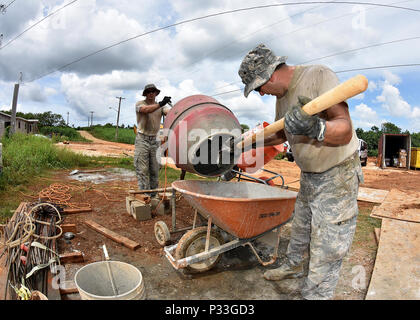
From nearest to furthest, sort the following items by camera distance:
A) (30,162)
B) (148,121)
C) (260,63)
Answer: (260,63), (148,121), (30,162)

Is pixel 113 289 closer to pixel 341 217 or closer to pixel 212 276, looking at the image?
pixel 212 276

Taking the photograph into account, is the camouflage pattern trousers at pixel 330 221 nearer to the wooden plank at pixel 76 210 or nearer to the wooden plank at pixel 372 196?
the wooden plank at pixel 76 210

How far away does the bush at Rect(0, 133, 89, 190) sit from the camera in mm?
6893

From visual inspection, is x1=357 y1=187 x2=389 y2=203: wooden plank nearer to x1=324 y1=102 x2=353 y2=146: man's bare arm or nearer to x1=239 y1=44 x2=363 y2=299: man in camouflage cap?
x1=239 y1=44 x2=363 y2=299: man in camouflage cap

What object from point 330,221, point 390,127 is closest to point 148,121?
point 330,221

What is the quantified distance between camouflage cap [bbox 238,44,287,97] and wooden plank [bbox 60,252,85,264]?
2544 mm

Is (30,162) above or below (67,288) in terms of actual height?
above

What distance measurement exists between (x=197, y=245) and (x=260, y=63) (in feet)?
6.27

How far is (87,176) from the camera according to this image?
852 centimetres

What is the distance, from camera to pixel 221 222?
2768 mm

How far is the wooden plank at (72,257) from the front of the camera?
10.1ft

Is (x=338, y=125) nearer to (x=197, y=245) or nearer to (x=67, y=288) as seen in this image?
(x=197, y=245)

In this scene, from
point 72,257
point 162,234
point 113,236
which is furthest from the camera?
point 113,236
